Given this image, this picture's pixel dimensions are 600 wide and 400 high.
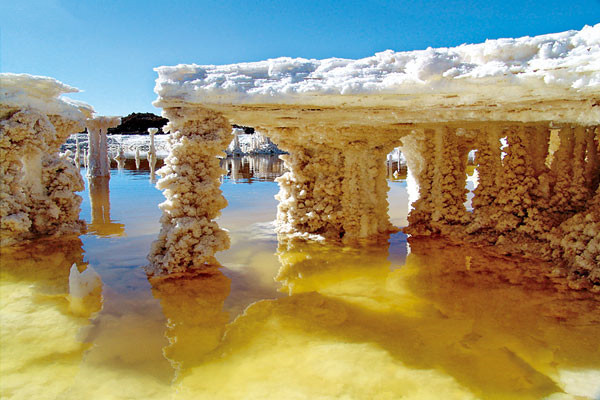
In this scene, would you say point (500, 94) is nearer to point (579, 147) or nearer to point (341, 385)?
point (579, 147)

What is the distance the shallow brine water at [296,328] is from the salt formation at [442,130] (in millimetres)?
958

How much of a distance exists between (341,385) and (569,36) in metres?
3.85

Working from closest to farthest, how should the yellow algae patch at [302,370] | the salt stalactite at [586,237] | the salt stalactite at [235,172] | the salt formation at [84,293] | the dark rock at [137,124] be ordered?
the yellow algae patch at [302,370] → the salt formation at [84,293] → the salt stalactite at [586,237] → the salt stalactite at [235,172] → the dark rock at [137,124]

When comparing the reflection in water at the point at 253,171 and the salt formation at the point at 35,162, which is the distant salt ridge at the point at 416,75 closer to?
the salt formation at the point at 35,162

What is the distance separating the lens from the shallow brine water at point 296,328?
3092 millimetres

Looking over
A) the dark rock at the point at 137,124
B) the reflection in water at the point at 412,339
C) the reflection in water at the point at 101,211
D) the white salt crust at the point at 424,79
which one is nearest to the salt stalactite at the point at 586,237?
the reflection in water at the point at 412,339

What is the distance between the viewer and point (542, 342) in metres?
3.76

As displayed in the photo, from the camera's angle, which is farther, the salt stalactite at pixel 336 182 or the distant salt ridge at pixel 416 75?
the salt stalactite at pixel 336 182

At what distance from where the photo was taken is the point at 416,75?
3912mm

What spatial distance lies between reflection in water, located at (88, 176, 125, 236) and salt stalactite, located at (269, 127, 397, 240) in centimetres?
388

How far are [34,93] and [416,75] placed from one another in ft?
22.4

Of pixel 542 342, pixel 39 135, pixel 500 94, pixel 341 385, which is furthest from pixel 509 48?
pixel 39 135

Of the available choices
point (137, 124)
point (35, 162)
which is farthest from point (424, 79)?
point (137, 124)

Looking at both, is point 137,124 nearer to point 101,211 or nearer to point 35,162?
point 101,211
